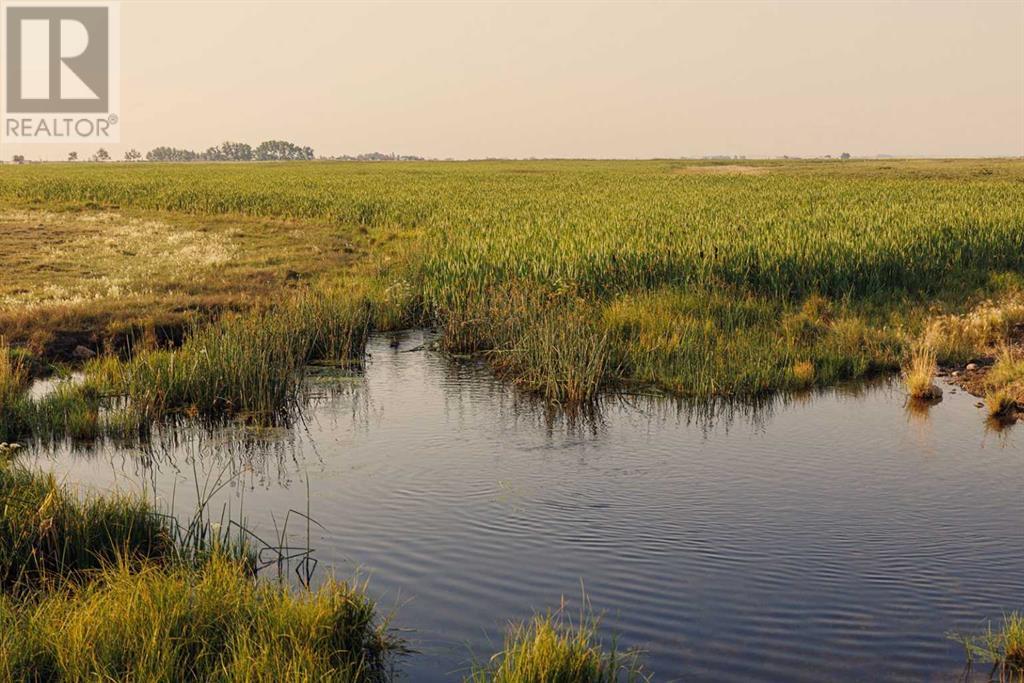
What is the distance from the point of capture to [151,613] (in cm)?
587

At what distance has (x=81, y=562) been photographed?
Result: 7.60 meters

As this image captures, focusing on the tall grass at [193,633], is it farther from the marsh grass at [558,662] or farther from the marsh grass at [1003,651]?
the marsh grass at [1003,651]

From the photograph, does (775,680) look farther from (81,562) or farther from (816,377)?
(816,377)

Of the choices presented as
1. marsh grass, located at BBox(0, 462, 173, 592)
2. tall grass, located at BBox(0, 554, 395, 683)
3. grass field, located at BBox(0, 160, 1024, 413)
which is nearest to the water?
tall grass, located at BBox(0, 554, 395, 683)

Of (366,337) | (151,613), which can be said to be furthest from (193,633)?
(366,337)

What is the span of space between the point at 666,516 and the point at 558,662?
3.76m

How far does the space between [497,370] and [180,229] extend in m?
24.0

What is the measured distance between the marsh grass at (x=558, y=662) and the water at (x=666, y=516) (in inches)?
8.6

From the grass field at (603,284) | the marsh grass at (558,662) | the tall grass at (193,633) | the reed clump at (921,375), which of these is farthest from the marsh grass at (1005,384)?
the tall grass at (193,633)

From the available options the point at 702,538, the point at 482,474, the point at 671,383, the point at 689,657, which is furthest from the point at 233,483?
the point at 671,383

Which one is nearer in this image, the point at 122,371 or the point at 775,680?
the point at 775,680

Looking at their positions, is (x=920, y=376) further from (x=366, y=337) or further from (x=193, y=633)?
(x=193, y=633)

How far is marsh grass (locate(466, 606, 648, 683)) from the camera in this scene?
566 centimetres

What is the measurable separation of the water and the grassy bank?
0.60 metres
